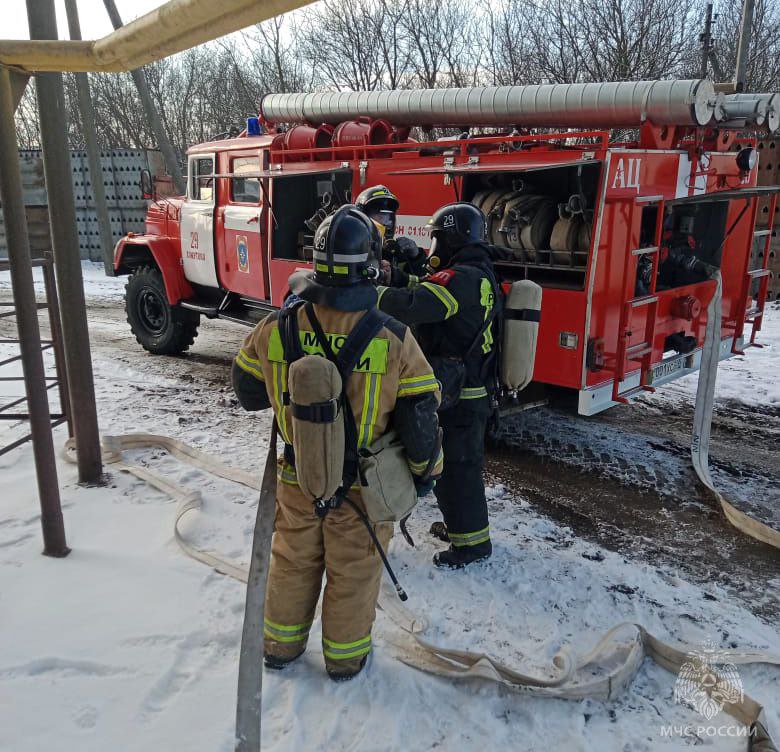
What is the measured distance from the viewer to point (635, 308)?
452cm

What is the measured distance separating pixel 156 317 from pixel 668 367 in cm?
567

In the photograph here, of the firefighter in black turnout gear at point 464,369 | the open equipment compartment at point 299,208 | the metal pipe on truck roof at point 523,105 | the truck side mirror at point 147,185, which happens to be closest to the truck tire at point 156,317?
the truck side mirror at point 147,185

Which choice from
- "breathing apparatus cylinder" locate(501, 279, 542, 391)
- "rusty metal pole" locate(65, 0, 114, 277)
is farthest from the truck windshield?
"rusty metal pole" locate(65, 0, 114, 277)

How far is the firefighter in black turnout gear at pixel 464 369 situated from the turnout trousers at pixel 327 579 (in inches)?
35.3

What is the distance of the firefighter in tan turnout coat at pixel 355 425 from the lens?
2.35 m

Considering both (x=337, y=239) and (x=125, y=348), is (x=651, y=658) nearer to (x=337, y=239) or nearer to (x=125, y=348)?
(x=337, y=239)

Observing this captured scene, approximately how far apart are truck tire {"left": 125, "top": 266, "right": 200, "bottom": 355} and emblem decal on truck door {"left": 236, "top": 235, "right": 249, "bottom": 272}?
117 cm

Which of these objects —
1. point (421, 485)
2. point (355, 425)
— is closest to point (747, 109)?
point (421, 485)

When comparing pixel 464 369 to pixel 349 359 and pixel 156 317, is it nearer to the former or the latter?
pixel 349 359

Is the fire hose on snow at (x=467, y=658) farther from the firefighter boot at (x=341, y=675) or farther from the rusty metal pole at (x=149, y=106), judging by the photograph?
the rusty metal pole at (x=149, y=106)

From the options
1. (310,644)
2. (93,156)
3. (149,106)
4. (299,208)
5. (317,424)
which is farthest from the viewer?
(93,156)

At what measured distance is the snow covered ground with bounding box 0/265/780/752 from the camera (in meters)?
2.33

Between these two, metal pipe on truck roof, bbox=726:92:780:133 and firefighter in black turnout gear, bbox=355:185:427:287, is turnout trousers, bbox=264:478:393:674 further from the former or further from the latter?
metal pipe on truck roof, bbox=726:92:780:133

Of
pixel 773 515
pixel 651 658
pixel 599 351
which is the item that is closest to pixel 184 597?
pixel 651 658
